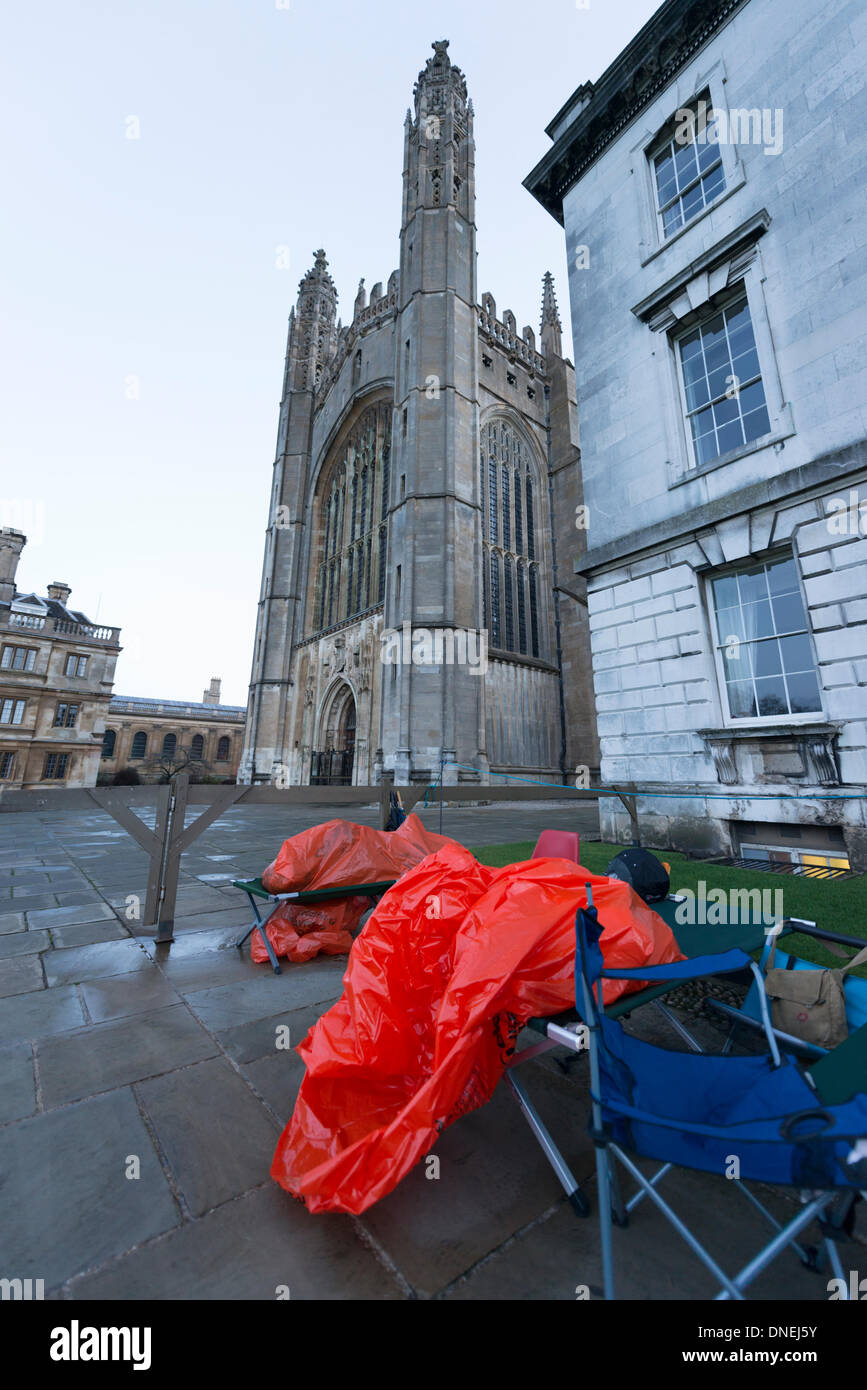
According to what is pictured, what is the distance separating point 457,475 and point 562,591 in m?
7.50

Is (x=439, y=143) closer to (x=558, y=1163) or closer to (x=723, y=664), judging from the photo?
(x=723, y=664)

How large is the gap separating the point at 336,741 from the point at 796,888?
19918mm

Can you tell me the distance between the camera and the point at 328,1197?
147cm

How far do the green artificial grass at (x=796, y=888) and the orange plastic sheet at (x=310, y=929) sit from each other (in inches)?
50.8

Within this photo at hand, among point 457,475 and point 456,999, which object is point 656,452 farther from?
point 457,475

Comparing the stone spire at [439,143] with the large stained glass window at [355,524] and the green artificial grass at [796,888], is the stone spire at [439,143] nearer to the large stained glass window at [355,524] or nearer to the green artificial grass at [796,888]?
the large stained glass window at [355,524]

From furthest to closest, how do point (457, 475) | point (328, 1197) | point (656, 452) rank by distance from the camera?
point (457, 475)
point (656, 452)
point (328, 1197)

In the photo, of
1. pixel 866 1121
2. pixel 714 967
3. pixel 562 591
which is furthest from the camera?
pixel 562 591

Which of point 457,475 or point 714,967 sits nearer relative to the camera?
point 714,967

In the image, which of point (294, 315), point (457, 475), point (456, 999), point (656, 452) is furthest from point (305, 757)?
point (294, 315)

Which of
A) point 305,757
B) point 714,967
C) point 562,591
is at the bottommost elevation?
point 714,967

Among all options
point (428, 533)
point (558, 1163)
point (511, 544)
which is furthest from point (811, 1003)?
point (511, 544)

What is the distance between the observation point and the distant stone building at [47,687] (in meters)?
32.7
